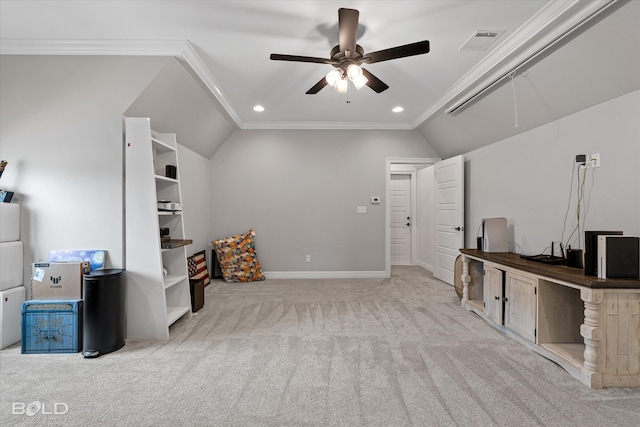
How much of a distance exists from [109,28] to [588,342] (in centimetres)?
424

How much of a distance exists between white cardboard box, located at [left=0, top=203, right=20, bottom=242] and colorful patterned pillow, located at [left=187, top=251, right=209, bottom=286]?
186 centimetres

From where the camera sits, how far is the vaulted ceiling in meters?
2.16

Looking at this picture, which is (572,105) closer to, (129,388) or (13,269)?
(129,388)

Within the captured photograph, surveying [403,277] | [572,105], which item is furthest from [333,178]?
[572,105]

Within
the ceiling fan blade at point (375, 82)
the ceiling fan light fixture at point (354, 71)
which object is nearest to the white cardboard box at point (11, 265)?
the ceiling fan light fixture at point (354, 71)

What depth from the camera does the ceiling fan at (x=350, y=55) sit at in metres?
2.01

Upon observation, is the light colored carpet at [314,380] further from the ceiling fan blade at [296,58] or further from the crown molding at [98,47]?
the crown molding at [98,47]

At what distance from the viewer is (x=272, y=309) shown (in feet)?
11.6

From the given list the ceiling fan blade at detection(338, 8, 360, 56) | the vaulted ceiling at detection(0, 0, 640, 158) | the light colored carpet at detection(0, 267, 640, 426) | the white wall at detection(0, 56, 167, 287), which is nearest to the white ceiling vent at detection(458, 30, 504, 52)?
the vaulted ceiling at detection(0, 0, 640, 158)

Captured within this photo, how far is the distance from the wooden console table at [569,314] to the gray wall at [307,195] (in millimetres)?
2115

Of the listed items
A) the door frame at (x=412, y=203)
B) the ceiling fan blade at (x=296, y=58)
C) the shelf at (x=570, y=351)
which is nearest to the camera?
the shelf at (x=570, y=351)

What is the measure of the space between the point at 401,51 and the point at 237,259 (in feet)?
12.5

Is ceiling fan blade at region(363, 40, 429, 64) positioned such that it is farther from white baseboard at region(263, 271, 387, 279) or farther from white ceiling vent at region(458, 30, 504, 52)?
white baseboard at region(263, 271, 387, 279)

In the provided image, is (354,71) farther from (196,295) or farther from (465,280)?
(196,295)
